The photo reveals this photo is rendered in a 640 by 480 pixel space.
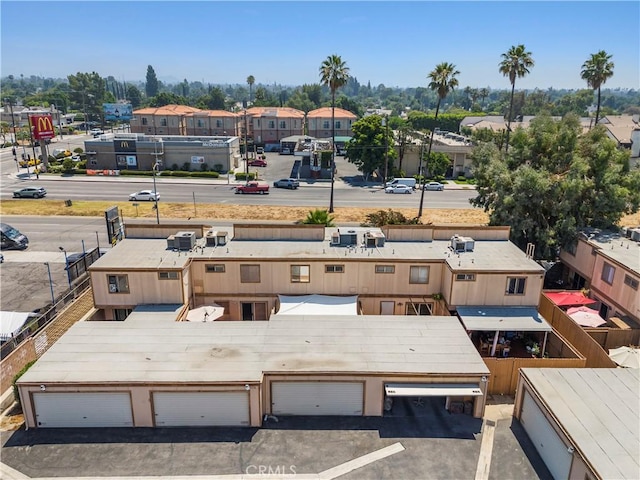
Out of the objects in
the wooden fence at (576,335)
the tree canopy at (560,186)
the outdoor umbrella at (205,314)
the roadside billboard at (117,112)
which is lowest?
the wooden fence at (576,335)

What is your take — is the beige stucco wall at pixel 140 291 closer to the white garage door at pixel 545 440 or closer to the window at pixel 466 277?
the window at pixel 466 277

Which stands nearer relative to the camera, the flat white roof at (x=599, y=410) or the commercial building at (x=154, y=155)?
the flat white roof at (x=599, y=410)

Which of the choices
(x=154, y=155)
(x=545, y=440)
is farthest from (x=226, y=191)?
(x=545, y=440)

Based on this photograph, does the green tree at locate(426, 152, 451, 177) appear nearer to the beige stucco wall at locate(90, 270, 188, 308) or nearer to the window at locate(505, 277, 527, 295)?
the window at locate(505, 277, 527, 295)

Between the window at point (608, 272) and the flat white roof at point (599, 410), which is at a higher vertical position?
the window at point (608, 272)

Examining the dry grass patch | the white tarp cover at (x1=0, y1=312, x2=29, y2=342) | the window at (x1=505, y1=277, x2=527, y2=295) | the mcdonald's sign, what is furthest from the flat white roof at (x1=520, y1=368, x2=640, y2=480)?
the mcdonald's sign

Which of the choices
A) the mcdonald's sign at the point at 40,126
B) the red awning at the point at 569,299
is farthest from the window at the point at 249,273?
the mcdonald's sign at the point at 40,126


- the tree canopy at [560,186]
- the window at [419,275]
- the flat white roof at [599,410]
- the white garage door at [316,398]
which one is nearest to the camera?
the flat white roof at [599,410]

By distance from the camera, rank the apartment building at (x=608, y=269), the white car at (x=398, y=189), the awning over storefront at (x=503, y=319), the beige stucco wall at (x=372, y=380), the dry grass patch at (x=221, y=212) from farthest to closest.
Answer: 1. the white car at (x=398, y=189)
2. the dry grass patch at (x=221, y=212)
3. the apartment building at (x=608, y=269)
4. the awning over storefront at (x=503, y=319)
5. the beige stucco wall at (x=372, y=380)
